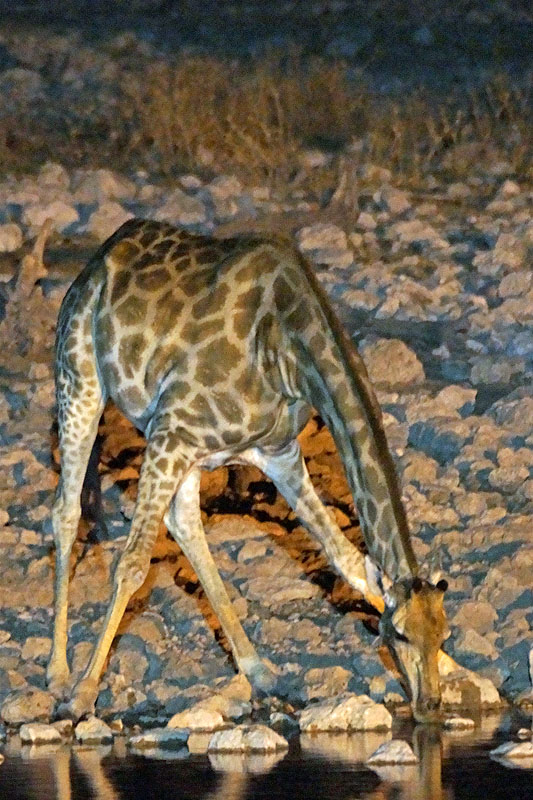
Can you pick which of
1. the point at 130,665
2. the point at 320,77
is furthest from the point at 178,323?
the point at 320,77

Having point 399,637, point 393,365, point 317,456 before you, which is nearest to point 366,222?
point 393,365

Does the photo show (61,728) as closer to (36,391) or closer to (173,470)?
(173,470)

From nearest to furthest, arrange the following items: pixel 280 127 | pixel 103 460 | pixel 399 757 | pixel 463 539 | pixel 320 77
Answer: pixel 399 757 < pixel 463 539 < pixel 103 460 < pixel 280 127 < pixel 320 77

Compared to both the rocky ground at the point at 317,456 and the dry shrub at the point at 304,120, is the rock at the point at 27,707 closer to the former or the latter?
the rocky ground at the point at 317,456

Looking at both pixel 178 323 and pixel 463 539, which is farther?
pixel 463 539

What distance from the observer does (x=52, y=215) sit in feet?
44.2

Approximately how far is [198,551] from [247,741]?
1627mm

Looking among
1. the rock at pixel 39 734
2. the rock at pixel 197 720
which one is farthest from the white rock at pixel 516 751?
the rock at pixel 39 734

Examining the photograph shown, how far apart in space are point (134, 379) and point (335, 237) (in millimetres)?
5087

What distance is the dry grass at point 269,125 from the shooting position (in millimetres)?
15070

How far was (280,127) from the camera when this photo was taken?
1555 centimetres

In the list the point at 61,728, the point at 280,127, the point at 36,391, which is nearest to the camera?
the point at 61,728

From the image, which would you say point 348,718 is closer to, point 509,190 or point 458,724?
point 458,724

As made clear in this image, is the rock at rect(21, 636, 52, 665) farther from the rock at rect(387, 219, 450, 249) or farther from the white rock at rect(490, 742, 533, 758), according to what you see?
the rock at rect(387, 219, 450, 249)
